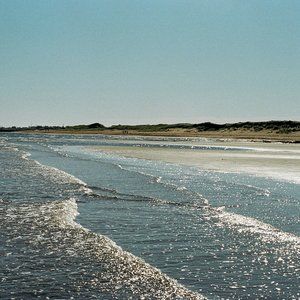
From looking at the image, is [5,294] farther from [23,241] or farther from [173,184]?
[173,184]

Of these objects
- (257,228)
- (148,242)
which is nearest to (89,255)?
(148,242)

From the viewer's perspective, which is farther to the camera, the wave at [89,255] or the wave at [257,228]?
the wave at [257,228]

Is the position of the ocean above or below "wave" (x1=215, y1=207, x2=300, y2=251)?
above

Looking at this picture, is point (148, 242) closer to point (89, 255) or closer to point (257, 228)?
point (89, 255)

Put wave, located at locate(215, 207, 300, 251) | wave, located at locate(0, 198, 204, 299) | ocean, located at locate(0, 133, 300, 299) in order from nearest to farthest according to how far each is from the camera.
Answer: wave, located at locate(0, 198, 204, 299), ocean, located at locate(0, 133, 300, 299), wave, located at locate(215, 207, 300, 251)

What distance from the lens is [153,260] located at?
38.0 feet

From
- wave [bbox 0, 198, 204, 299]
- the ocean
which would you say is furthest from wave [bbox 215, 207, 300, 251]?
wave [bbox 0, 198, 204, 299]

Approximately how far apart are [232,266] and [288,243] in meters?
2.89

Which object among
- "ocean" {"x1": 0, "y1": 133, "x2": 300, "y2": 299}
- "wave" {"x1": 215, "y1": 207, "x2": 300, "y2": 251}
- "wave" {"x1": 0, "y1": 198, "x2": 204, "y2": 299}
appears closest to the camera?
"wave" {"x1": 0, "y1": 198, "x2": 204, "y2": 299}

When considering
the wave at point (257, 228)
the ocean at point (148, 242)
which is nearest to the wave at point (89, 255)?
the ocean at point (148, 242)

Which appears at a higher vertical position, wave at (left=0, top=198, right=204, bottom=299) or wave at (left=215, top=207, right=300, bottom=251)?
wave at (left=0, top=198, right=204, bottom=299)

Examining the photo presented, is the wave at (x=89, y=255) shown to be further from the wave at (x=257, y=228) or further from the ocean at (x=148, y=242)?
the wave at (x=257, y=228)

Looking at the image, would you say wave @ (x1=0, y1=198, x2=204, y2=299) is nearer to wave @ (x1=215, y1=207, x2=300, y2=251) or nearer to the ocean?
the ocean

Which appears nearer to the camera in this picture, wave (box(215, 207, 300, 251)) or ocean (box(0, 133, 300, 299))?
ocean (box(0, 133, 300, 299))
